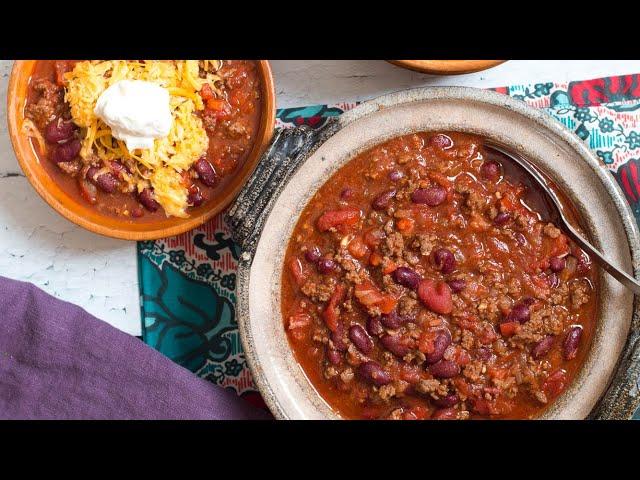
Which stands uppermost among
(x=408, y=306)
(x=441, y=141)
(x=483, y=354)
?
(x=441, y=141)

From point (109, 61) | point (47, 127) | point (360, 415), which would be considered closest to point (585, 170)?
point (360, 415)

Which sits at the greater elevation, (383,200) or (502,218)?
(502,218)

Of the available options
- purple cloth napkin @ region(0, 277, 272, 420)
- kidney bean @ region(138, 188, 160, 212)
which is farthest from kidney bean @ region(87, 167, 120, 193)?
purple cloth napkin @ region(0, 277, 272, 420)

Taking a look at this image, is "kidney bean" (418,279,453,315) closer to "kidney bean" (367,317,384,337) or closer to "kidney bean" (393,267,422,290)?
"kidney bean" (393,267,422,290)

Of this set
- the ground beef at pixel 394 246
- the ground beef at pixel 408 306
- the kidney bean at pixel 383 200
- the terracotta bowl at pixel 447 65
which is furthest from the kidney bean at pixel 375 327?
the terracotta bowl at pixel 447 65

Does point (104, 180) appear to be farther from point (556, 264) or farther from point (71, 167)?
point (556, 264)

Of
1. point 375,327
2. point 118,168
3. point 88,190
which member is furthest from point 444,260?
point 88,190

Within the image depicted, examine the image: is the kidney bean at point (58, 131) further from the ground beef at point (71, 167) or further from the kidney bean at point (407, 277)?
the kidney bean at point (407, 277)
